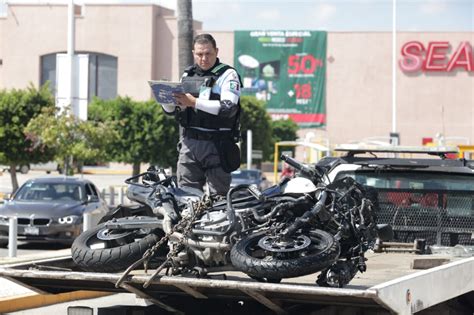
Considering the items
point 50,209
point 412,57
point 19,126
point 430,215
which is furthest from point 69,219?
point 412,57

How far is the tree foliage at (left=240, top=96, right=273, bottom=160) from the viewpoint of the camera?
2603 inches

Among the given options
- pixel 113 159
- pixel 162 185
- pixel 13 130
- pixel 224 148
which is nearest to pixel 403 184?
pixel 224 148

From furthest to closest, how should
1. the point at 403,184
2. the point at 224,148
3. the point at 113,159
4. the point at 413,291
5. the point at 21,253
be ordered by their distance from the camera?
the point at 113,159 < the point at 21,253 < the point at 403,184 < the point at 224,148 < the point at 413,291

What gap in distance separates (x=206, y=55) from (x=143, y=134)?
45416 mm

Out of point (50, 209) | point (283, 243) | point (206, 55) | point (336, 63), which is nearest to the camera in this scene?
point (283, 243)

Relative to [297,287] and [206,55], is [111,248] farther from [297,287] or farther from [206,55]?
[206,55]

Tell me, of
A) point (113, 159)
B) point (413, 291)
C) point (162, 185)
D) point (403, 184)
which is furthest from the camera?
point (113, 159)

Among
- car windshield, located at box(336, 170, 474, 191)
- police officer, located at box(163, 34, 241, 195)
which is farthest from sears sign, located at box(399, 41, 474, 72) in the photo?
police officer, located at box(163, 34, 241, 195)

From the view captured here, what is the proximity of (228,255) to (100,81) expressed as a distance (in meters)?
76.1

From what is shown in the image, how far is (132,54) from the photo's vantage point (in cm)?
7956

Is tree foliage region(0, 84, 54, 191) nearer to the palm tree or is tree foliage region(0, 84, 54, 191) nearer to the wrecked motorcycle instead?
the palm tree

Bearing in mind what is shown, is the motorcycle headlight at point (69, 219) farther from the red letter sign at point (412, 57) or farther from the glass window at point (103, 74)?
the glass window at point (103, 74)

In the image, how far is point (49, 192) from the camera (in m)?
22.1

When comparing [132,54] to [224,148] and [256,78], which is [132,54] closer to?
[256,78]
